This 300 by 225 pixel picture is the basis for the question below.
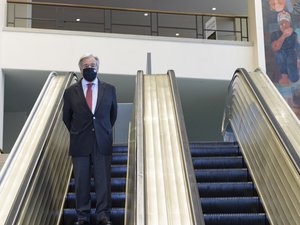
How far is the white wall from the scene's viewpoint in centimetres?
1318

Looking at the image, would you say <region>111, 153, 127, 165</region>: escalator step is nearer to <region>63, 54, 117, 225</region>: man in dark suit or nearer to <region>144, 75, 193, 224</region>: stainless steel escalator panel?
<region>144, 75, 193, 224</region>: stainless steel escalator panel

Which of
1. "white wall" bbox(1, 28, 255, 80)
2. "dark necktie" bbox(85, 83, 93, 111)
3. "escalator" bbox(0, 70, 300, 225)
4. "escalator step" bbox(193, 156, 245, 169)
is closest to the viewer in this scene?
"escalator" bbox(0, 70, 300, 225)

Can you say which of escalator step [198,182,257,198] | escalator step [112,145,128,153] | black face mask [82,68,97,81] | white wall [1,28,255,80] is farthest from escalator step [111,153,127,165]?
white wall [1,28,255,80]

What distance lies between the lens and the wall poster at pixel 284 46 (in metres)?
14.0

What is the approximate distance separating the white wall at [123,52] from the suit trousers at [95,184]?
28.9 feet

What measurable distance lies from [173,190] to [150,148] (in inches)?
33.7

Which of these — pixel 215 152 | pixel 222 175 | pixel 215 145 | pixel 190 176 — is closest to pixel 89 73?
pixel 190 176

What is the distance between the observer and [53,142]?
17.0 feet

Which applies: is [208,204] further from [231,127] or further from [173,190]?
[231,127]

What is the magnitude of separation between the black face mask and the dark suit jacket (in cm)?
12

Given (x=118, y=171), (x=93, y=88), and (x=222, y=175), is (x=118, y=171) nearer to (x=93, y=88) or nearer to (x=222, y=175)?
(x=222, y=175)

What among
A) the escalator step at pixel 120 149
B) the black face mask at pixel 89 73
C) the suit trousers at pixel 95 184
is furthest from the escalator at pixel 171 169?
the black face mask at pixel 89 73

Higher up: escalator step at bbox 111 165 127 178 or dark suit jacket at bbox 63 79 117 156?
dark suit jacket at bbox 63 79 117 156

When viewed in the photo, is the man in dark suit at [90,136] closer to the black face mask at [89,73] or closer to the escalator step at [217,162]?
the black face mask at [89,73]
